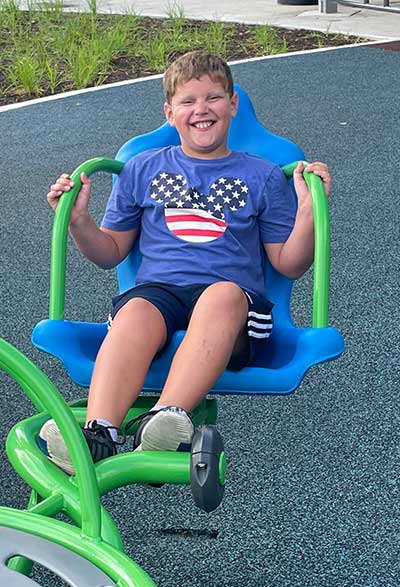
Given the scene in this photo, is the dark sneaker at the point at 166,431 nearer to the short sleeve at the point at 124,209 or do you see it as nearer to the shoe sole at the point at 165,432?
the shoe sole at the point at 165,432

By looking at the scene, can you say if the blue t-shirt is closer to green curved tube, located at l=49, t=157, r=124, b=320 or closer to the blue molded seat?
the blue molded seat

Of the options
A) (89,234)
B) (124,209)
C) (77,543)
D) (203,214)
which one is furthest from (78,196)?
(77,543)

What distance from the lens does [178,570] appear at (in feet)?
7.62

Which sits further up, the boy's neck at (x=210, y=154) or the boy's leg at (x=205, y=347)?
the boy's neck at (x=210, y=154)

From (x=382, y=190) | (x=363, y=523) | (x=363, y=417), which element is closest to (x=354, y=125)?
(x=382, y=190)

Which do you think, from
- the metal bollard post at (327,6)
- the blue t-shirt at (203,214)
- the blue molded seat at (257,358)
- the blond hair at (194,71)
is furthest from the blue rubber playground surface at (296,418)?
the metal bollard post at (327,6)

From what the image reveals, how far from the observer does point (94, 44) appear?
7949 mm

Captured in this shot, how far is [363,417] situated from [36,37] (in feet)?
20.2

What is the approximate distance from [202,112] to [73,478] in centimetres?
100

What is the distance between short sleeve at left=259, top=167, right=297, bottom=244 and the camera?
2.54m

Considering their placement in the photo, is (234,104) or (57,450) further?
(234,104)

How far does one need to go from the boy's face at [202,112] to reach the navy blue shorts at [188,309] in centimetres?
37

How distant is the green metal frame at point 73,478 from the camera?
4.82 ft

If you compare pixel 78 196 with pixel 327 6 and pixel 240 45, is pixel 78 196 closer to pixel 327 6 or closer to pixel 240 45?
pixel 240 45
